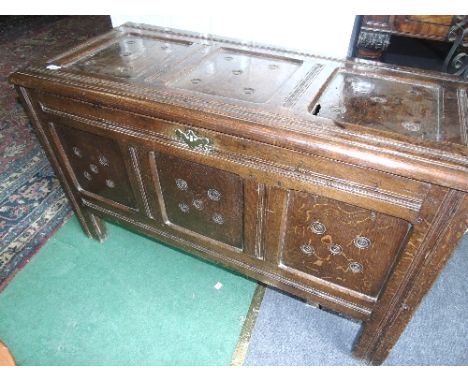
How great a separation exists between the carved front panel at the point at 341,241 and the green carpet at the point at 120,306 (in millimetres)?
586

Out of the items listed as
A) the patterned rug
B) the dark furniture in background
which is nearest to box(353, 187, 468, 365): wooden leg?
the dark furniture in background

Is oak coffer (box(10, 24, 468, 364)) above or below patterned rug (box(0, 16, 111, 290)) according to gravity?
above

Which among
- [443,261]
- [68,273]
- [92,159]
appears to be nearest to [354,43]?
[443,261]

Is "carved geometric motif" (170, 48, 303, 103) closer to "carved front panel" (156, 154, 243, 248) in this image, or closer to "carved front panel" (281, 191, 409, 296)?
"carved front panel" (156, 154, 243, 248)

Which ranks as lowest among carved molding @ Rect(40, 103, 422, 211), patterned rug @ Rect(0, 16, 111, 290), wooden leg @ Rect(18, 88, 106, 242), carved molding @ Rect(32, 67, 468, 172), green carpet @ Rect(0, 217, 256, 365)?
green carpet @ Rect(0, 217, 256, 365)

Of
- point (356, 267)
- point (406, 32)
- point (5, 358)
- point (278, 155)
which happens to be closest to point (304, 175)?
point (278, 155)

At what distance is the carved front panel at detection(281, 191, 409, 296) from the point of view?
3.38ft

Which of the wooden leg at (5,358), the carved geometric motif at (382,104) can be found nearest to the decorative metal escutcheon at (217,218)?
the carved geometric motif at (382,104)

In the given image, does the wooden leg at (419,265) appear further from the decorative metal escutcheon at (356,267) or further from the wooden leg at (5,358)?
the wooden leg at (5,358)

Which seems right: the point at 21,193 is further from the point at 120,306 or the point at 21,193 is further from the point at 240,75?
the point at 240,75

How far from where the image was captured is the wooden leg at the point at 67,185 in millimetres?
1439

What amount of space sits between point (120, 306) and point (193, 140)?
1034 millimetres

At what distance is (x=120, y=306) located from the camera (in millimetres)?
1695

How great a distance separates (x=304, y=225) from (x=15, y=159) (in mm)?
2304
